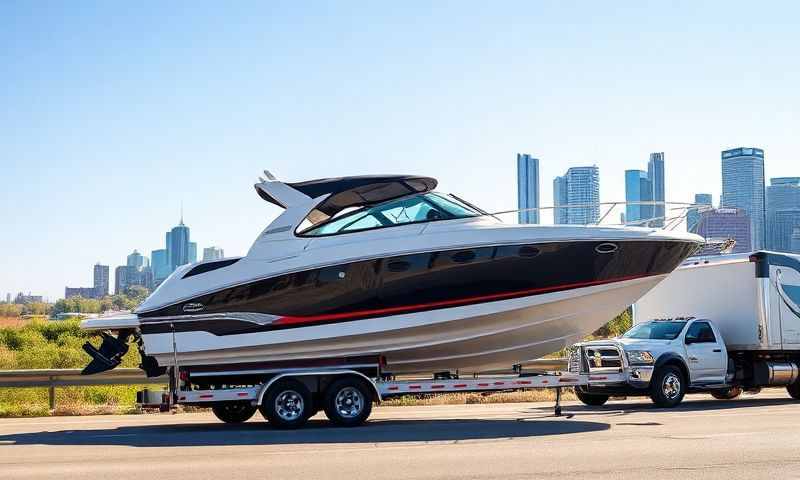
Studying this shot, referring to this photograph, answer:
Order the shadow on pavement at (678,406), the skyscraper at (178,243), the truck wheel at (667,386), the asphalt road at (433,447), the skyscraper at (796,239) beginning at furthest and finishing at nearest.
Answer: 1. the skyscraper at (178,243)
2. the skyscraper at (796,239)
3. the truck wheel at (667,386)
4. the shadow on pavement at (678,406)
5. the asphalt road at (433,447)

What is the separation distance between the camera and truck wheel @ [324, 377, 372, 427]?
14375 mm

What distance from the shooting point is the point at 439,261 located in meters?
A: 14.9

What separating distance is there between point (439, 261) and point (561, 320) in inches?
92.5

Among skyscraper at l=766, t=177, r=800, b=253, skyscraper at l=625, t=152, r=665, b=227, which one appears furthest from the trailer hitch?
skyscraper at l=625, t=152, r=665, b=227

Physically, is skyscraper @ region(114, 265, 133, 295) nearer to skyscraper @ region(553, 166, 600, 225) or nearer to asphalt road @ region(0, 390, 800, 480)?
skyscraper @ region(553, 166, 600, 225)

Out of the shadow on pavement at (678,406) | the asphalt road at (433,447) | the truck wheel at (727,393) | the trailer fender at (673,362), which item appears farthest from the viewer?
the truck wheel at (727,393)

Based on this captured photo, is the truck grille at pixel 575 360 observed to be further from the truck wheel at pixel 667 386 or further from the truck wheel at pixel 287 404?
the truck wheel at pixel 287 404

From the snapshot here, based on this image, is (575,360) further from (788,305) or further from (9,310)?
(9,310)

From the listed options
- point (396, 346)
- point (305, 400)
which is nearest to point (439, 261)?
point (396, 346)

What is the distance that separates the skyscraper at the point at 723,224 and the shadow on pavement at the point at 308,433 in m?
5.74

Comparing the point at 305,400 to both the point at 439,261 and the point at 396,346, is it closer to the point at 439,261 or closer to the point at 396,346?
the point at 396,346

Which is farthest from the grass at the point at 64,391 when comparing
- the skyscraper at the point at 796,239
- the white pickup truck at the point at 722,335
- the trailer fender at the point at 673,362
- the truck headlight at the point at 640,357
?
the skyscraper at the point at 796,239

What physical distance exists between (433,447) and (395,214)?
5.11 m

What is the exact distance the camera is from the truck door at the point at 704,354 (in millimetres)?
18016
